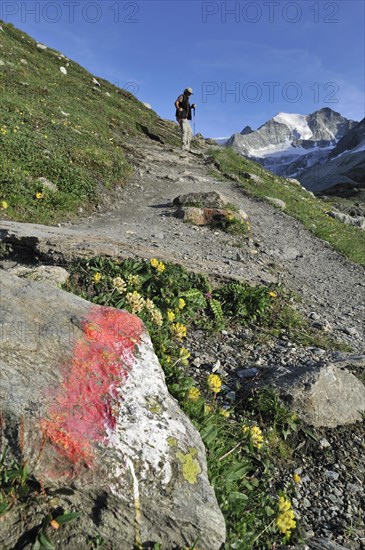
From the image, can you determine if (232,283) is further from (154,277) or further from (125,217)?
(125,217)

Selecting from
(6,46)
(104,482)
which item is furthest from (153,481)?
(6,46)

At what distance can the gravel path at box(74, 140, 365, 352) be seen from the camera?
8.16 m

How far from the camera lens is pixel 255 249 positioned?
11125 millimetres

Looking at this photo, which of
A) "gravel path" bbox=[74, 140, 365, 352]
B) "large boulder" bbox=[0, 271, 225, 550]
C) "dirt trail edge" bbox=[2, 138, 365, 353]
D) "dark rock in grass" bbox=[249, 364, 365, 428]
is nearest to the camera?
"large boulder" bbox=[0, 271, 225, 550]

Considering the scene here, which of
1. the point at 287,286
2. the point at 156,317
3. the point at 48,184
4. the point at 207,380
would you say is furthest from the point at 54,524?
the point at 48,184

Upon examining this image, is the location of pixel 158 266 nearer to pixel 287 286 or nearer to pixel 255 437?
pixel 255 437

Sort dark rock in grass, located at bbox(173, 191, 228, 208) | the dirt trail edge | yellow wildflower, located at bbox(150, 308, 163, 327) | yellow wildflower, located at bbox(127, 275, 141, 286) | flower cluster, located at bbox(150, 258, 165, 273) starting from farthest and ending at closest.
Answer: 1. dark rock in grass, located at bbox(173, 191, 228, 208)
2. the dirt trail edge
3. flower cluster, located at bbox(150, 258, 165, 273)
4. yellow wildflower, located at bbox(127, 275, 141, 286)
5. yellow wildflower, located at bbox(150, 308, 163, 327)

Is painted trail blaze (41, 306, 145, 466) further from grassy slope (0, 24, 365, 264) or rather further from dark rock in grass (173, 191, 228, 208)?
dark rock in grass (173, 191, 228, 208)

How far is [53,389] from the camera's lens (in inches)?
105

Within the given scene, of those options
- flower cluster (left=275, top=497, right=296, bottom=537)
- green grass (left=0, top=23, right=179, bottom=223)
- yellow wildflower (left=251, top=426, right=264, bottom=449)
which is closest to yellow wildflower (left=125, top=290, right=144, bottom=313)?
yellow wildflower (left=251, top=426, right=264, bottom=449)

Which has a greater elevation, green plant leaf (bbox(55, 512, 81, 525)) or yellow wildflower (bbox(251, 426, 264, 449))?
green plant leaf (bbox(55, 512, 81, 525))

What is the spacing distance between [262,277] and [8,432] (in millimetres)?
7051

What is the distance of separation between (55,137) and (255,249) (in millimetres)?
10878

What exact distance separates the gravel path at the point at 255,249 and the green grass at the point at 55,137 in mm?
1119
